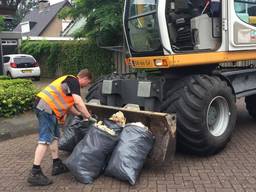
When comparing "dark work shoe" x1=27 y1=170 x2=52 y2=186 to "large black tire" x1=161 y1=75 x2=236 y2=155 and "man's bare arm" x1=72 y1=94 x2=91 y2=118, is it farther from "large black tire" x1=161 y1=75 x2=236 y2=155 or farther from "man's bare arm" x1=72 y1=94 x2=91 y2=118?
"large black tire" x1=161 y1=75 x2=236 y2=155

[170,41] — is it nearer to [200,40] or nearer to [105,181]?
[200,40]

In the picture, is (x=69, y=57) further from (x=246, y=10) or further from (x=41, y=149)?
(x=41, y=149)

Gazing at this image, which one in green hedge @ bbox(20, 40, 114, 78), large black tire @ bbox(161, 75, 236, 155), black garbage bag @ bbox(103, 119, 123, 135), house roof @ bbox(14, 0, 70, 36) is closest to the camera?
black garbage bag @ bbox(103, 119, 123, 135)

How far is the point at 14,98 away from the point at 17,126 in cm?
91

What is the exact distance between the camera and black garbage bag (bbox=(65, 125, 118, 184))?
5430 mm

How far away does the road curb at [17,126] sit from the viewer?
8320 mm

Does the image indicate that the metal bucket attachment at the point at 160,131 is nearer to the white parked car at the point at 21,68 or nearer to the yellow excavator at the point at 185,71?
the yellow excavator at the point at 185,71

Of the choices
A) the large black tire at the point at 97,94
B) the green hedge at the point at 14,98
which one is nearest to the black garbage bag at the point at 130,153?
the large black tire at the point at 97,94

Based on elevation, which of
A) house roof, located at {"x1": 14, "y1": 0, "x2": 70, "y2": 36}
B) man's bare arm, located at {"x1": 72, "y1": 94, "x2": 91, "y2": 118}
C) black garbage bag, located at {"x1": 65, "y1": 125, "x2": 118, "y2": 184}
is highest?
house roof, located at {"x1": 14, "y1": 0, "x2": 70, "y2": 36}

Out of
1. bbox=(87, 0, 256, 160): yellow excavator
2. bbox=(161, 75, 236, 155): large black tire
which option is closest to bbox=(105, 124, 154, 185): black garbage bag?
bbox=(87, 0, 256, 160): yellow excavator

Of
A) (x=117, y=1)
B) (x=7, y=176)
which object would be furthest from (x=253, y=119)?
(x=117, y=1)

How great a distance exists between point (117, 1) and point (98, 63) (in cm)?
383

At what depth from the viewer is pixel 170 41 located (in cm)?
640

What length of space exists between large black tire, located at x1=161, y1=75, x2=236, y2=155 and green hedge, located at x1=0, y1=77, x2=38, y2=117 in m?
4.29
